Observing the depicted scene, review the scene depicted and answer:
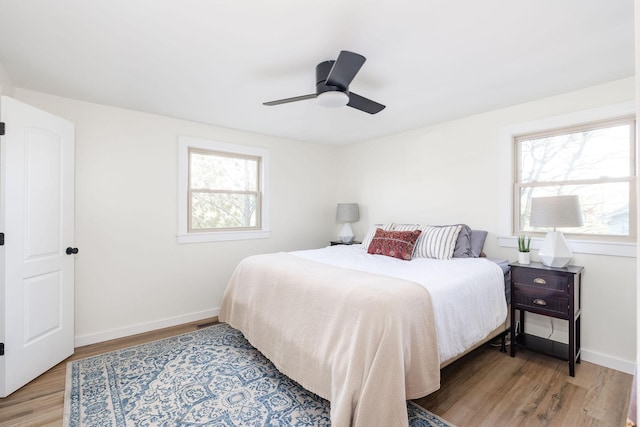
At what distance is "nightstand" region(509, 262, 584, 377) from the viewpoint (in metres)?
2.32

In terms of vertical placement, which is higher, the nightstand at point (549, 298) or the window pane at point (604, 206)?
the window pane at point (604, 206)

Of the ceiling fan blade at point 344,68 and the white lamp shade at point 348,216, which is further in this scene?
the white lamp shade at point 348,216

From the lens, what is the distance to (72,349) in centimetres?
271

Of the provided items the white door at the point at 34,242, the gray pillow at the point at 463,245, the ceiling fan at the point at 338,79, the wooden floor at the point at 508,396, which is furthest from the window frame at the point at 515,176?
the white door at the point at 34,242

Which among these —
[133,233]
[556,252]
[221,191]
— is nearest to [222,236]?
[221,191]

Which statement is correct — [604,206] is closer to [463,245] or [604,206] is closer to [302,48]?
[463,245]

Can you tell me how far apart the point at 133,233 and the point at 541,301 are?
3914 mm

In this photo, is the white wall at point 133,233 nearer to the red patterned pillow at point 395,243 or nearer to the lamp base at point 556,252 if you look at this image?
the red patterned pillow at point 395,243

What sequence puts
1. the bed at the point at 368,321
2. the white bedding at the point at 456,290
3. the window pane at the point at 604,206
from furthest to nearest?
the window pane at the point at 604,206
the white bedding at the point at 456,290
the bed at the point at 368,321

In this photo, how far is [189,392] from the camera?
2.11 meters

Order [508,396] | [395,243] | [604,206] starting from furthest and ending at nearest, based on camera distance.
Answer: [395,243], [604,206], [508,396]

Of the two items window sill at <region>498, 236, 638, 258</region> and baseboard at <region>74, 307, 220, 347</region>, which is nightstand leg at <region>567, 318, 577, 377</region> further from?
baseboard at <region>74, 307, 220, 347</region>

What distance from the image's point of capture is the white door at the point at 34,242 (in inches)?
84.4

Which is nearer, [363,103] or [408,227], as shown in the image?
[363,103]
